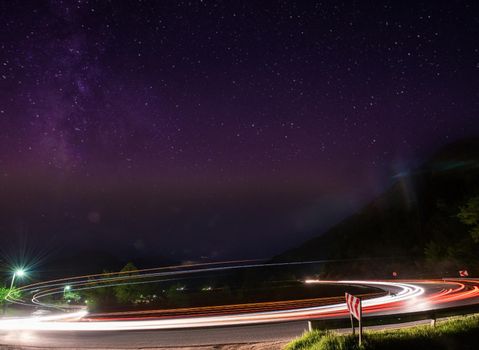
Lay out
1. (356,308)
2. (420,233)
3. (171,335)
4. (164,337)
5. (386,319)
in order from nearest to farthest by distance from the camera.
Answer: (356,308) < (386,319) < (164,337) < (171,335) < (420,233)

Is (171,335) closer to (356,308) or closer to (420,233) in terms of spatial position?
(356,308)

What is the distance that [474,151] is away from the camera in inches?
7830

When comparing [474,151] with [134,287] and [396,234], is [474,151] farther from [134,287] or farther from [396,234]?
[134,287]

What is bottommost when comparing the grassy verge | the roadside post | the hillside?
the grassy verge

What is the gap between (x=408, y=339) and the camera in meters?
8.80

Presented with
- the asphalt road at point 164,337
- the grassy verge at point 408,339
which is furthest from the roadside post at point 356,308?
the asphalt road at point 164,337

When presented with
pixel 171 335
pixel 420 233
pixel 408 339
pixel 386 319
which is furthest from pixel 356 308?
pixel 420 233

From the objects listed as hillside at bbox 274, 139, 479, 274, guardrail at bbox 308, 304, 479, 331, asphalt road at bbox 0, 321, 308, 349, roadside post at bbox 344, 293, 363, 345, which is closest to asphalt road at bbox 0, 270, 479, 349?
asphalt road at bbox 0, 321, 308, 349

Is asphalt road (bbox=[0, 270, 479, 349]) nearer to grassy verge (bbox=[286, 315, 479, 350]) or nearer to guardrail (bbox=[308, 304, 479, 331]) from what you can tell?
guardrail (bbox=[308, 304, 479, 331])

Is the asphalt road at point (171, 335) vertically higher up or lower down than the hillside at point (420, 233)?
lower down

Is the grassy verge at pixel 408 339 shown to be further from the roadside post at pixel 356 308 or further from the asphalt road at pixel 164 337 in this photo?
the asphalt road at pixel 164 337

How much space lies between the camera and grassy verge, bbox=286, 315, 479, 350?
8508mm

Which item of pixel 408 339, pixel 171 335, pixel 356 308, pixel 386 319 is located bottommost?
pixel 408 339

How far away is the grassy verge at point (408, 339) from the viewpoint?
8.51m
